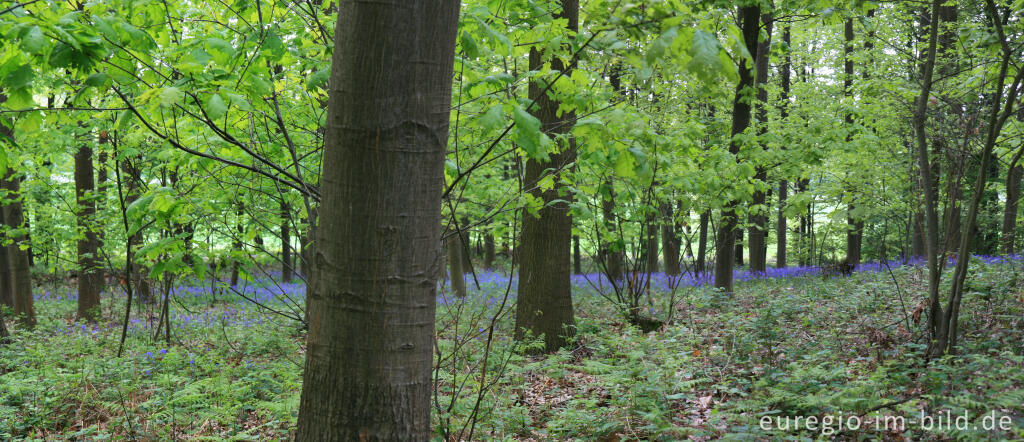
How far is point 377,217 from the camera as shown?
6.35 feet

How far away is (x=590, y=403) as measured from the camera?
12.4 ft

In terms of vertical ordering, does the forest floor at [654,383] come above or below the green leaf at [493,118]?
below

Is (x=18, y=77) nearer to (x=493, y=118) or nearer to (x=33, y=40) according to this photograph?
(x=33, y=40)

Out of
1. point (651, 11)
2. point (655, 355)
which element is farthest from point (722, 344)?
point (651, 11)

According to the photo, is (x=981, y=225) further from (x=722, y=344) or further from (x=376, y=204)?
(x=376, y=204)

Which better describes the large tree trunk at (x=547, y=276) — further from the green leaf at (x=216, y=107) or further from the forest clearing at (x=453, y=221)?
the green leaf at (x=216, y=107)

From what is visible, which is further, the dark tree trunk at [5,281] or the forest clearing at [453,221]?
the dark tree trunk at [5,281]

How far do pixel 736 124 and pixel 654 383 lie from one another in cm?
573

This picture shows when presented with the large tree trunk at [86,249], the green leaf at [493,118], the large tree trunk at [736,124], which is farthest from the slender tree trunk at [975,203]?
the large tree trunk at [86,249]

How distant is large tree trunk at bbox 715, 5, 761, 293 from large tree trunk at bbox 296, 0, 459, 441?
255 inches

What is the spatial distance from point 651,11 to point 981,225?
50.7 feet

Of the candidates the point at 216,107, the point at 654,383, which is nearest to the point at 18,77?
the point at 216,107

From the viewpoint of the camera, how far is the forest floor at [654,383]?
3.19 meters

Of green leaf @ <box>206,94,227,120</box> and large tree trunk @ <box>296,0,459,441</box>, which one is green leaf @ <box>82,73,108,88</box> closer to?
green leaf @ <box>206,94,227,120</box>
